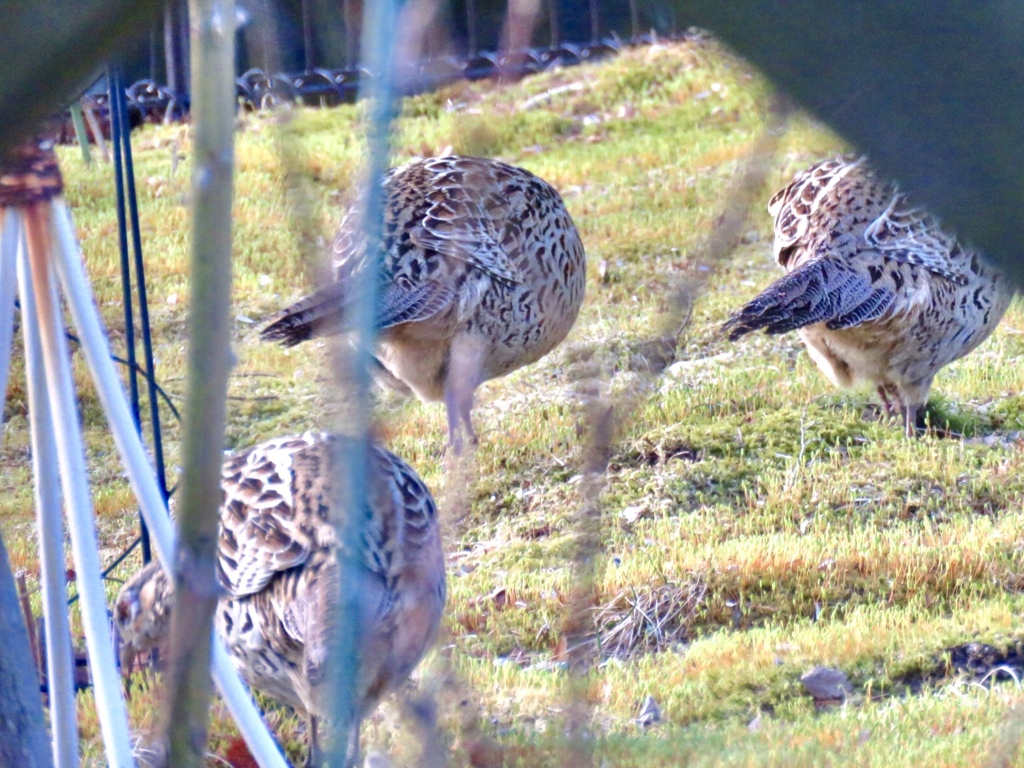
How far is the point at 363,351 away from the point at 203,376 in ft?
0.37

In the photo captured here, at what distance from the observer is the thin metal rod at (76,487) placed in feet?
7.06

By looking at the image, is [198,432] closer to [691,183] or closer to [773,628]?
[773,628]

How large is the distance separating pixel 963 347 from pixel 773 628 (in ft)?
6.83

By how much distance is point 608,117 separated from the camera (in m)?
10.8

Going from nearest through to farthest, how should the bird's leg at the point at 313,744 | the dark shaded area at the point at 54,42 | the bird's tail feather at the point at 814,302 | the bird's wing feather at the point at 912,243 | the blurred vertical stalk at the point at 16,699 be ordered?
the dark shaded area at the point at 54,42
the blurred vertical stalk at the point at 16,699
the bird's leg at the point at 313,744
the bird's tail feather at the point at 814,302
the bird's wing feather at the point at 912,243

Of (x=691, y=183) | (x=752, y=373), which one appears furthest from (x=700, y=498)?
(x=691, y=183)

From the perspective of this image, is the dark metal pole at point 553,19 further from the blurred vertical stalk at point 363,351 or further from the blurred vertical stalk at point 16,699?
the blurred vertical stalk at point 16,699

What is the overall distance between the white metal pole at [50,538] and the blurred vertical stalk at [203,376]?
139 cm

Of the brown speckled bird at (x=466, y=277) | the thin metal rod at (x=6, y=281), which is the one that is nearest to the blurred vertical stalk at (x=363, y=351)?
the thin metal rod at (x=6, y=281)

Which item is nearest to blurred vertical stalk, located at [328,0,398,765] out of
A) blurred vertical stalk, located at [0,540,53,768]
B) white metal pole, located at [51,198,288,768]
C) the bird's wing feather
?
white metal pole, located at [51,198,288,768]

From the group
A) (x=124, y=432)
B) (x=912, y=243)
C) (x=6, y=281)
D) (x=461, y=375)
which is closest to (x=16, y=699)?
(x=124, y=432)

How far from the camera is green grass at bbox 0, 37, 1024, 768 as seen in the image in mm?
3346

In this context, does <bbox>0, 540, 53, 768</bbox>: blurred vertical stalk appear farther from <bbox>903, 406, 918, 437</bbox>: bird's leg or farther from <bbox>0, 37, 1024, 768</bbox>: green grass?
<bbox>903, 406, 918, 437</bbox>: bird's leg

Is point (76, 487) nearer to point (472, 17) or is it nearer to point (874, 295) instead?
point (472, 17)
